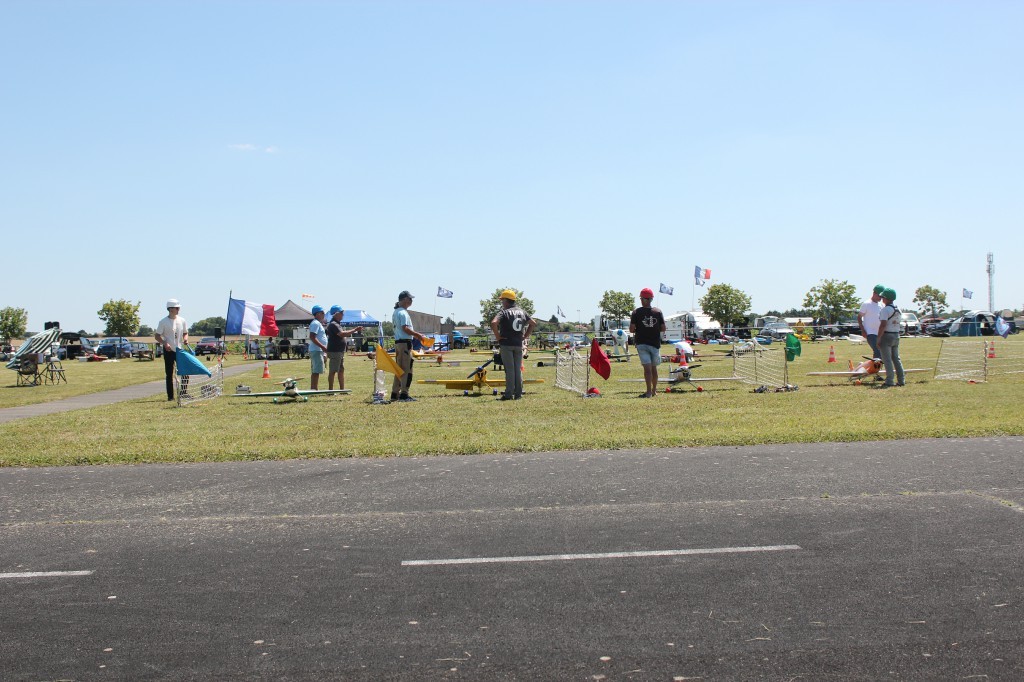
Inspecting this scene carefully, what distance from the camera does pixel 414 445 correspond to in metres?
10.2

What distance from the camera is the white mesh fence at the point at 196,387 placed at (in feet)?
52.7

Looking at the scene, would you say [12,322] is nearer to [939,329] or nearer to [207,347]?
[207,347]

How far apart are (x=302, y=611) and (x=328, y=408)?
1073 centimetres

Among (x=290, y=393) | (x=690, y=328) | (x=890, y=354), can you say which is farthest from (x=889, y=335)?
(x=690, y=328)

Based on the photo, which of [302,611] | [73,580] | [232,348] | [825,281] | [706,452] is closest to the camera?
[302,611]

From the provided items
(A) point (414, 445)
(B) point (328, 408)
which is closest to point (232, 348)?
(B) point (328, 408)

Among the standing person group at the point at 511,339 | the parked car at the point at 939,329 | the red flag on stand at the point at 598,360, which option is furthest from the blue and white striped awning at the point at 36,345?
the parked car at the point at 939,329

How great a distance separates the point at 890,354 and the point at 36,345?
75.1 feet

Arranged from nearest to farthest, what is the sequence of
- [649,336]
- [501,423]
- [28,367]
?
[501,423]
[649,336]
[28,367]

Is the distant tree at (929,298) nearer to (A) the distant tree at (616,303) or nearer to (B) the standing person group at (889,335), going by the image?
(A) the distant tree at (616,303)

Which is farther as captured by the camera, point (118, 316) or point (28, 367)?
point (118, 316)

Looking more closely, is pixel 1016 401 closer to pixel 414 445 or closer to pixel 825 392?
pixel 825 392

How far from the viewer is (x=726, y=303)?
10588 centimetres

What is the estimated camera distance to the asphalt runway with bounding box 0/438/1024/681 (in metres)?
3.88
